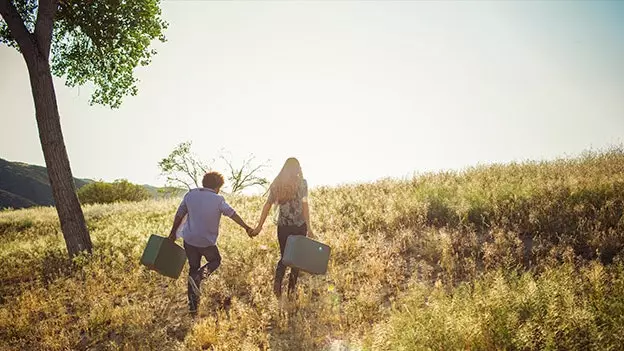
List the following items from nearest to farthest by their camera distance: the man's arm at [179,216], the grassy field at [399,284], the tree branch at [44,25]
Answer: the grassy field at [399,284] < the man's arm at [179,216] < the tree branch at [44,25]

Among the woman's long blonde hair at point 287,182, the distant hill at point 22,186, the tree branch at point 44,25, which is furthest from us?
the distant hill at point 22,186

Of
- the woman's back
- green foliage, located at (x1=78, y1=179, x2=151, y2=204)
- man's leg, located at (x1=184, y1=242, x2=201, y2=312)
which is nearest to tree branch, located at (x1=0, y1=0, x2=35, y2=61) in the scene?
man's leg, located at (x1=184, y1=242, x2=201, y2=312)

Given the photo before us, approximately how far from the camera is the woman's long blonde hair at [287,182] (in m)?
5.67

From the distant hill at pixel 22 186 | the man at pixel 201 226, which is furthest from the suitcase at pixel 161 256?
the distant hill at pixel 22 186

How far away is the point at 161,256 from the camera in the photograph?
233 inches

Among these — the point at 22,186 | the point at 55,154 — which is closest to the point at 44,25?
the point at 55,154

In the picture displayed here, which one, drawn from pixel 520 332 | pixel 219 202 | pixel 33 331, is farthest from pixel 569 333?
pixel 33 331

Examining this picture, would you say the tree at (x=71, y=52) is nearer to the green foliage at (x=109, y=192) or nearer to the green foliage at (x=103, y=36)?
the green foliage at (x=103, y=36)

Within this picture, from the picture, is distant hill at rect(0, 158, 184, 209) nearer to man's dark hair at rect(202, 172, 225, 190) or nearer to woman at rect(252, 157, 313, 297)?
man's dark hair at rect(202, 172, 225, 190)

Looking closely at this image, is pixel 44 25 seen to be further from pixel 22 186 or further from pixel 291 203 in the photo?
pixel 22 186

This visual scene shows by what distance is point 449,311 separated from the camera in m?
3.88

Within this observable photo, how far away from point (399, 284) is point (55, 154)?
8.21 metres

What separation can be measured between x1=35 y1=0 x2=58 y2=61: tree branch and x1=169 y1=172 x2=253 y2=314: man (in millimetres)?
6236

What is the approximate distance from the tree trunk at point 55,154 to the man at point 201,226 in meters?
4.81
